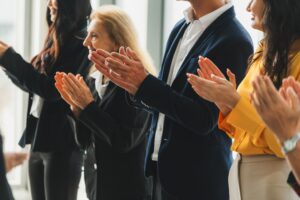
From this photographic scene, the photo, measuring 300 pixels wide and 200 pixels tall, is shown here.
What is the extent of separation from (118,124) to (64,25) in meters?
0.72

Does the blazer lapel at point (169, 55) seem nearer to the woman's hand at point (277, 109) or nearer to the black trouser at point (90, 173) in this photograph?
the black trouser at point (90, 173)

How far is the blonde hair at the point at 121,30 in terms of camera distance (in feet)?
9.87

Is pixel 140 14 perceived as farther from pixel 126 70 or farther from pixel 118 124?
pixel 126 70

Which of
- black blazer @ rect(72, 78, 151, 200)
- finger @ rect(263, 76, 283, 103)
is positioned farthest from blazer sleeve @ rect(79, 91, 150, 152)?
finger @ rect(263, 76, 283, 103)

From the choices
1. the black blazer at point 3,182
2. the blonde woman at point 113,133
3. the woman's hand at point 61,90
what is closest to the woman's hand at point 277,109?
the black blazer at point 3,182

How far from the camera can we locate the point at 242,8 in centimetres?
328

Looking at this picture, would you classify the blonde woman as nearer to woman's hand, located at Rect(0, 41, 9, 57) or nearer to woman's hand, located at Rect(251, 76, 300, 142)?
woman's hand, located at Rect(0, 41, 9, 57)

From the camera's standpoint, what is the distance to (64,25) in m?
3.33

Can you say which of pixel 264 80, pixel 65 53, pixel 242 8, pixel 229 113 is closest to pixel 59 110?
pixel 65 53

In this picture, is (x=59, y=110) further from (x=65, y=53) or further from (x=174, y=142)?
(x=174, y=142)

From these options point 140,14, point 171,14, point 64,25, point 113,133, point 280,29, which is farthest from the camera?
point 140,14

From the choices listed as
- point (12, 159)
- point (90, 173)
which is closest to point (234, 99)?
point (12, 159)

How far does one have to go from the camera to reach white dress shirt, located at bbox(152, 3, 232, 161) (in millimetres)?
2402

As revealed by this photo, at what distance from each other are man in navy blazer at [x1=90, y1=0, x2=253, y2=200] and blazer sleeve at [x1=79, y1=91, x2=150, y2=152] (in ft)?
1.24
